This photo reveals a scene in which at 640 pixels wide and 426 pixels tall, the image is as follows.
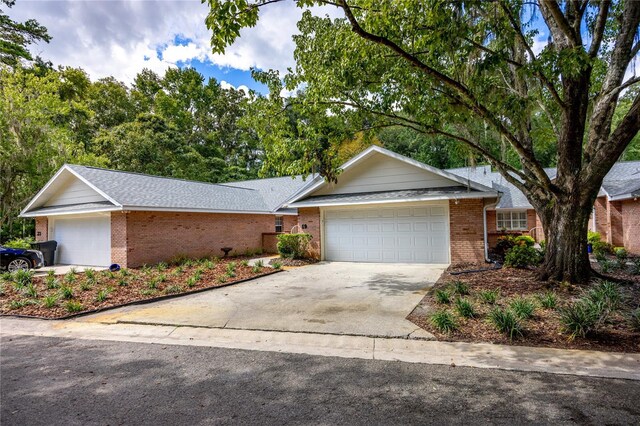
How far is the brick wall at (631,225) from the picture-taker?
13.9 metres

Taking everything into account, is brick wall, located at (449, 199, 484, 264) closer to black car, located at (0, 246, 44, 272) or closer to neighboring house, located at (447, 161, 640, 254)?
neighboring house, located at (447, 161, 640, 254)

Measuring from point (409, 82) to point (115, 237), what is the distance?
12291 millimetres

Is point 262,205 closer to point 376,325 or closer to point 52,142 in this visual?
point 52,142

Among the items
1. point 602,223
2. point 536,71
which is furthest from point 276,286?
point 602,223

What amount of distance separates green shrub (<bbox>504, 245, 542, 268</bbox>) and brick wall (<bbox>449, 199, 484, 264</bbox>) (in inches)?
47.1

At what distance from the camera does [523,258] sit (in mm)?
10461

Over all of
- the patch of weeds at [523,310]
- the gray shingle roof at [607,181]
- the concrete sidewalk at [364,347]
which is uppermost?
the gray shingle roof at [607,181]

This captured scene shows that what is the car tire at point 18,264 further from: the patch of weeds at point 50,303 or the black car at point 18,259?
the patch of weeds at point 50,303

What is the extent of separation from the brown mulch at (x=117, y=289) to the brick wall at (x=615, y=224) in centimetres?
1614

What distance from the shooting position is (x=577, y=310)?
506 centimetres

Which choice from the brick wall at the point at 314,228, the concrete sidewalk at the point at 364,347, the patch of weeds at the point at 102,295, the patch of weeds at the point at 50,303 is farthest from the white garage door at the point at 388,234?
the patch of weeds at the point at 50,303

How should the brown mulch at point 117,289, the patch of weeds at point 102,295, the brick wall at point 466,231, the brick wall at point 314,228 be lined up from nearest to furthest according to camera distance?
the brown mulch at point 117,289 → the patch of weeds at point 102,295 → the brick wall at point 466,231 → the brick wall at point 314,228

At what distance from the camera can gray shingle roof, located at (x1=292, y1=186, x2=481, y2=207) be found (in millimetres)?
12203

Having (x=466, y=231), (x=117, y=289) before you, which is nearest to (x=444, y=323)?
(x=466, y=231)
